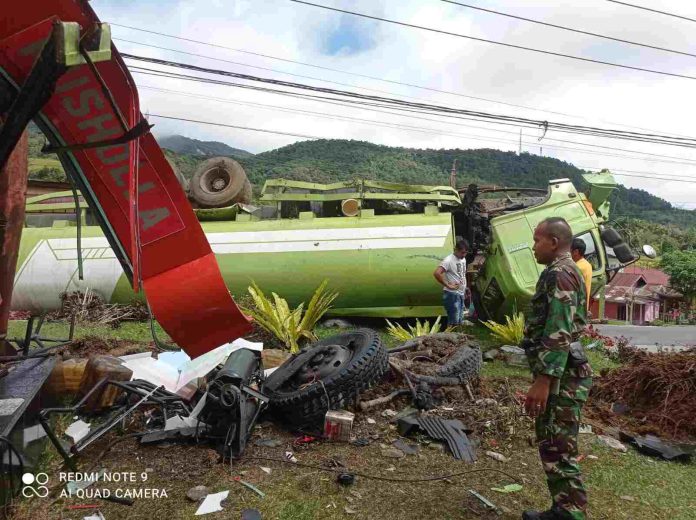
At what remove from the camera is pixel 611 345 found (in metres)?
8.48

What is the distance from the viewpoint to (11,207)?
367cm

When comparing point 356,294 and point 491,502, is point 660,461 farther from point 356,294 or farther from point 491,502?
point 356,294

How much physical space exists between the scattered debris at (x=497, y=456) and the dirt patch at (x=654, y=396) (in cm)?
161

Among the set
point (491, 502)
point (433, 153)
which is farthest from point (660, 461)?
point (433, 153)

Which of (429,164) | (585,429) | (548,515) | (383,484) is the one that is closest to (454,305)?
(585,429)

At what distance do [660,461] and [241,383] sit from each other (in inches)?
135

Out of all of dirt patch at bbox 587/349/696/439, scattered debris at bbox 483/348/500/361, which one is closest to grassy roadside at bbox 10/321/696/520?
dirt patch at bbox 587/349/696/439

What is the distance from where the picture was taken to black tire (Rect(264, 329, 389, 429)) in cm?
417

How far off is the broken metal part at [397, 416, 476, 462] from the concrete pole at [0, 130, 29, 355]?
3.30m

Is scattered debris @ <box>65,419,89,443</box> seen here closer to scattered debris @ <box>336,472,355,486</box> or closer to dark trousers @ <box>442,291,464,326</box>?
scattered debris @ <box>336,472,355,486</box>

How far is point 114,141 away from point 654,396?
215 inches

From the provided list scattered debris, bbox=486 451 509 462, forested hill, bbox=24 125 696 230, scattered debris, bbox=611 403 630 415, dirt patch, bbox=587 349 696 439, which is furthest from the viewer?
forested hill, bbox=24 125 696 230

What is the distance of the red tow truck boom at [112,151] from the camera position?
2.44 metres

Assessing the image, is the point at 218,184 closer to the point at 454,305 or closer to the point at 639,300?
the point at 454,305
